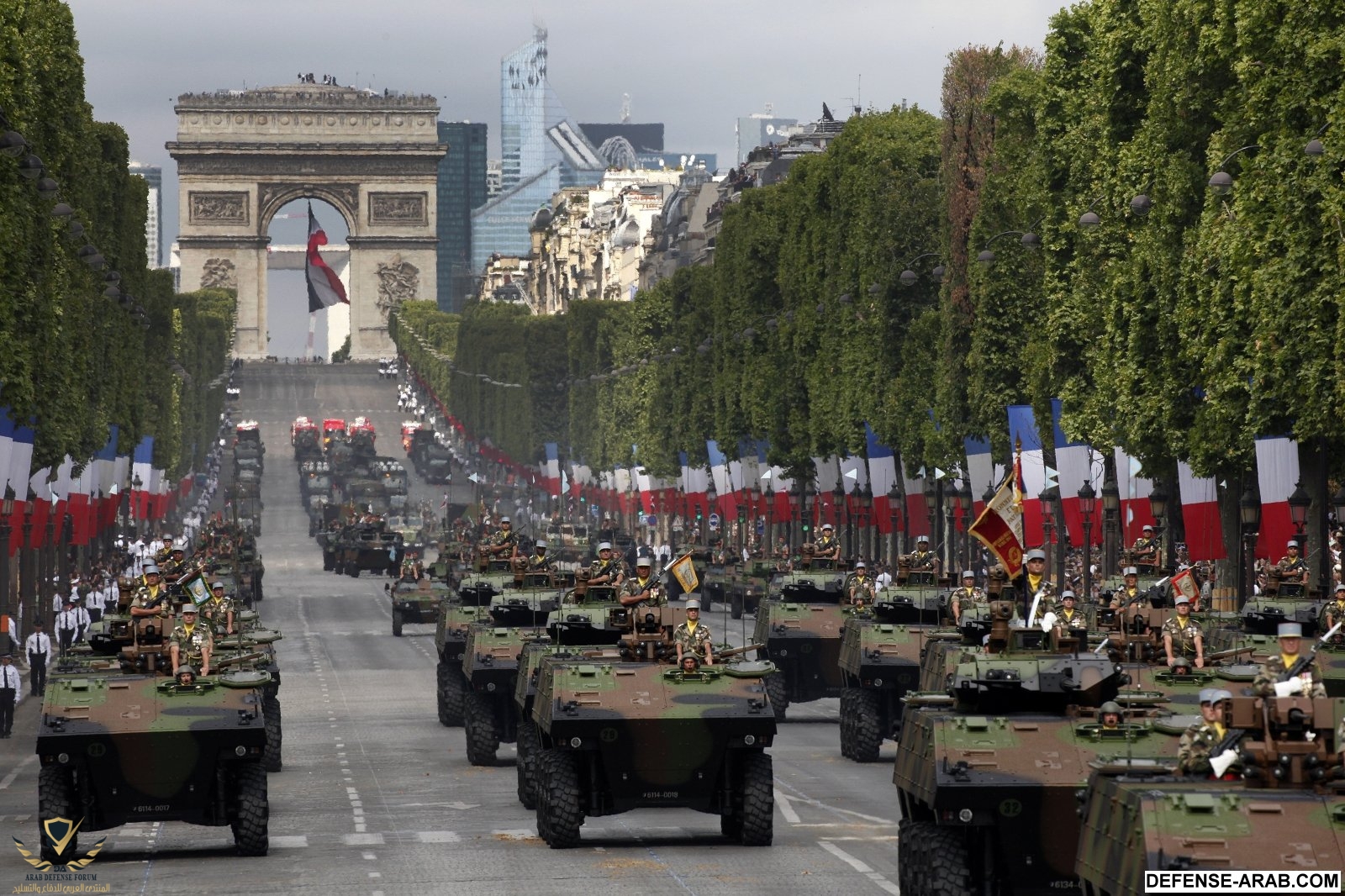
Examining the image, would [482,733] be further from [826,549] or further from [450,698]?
[826,549]

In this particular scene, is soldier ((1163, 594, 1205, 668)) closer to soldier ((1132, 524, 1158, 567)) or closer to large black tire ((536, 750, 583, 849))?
large black tire ((536, 750, 583, 849))

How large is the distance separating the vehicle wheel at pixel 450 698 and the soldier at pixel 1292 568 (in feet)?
40.9

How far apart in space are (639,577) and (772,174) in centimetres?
11645

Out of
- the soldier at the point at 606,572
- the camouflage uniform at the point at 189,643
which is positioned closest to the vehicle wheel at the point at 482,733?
the soldier at the point at 606,572

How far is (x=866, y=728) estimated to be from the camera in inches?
1462

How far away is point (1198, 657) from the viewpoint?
2562 cm

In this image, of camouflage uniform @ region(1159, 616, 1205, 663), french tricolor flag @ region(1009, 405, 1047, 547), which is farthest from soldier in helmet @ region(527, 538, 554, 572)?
camouflage uniform @ region(1159, 616, 1205, 663)

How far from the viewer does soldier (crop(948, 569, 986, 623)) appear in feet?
120

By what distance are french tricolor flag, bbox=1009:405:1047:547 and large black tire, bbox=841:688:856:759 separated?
2263cm

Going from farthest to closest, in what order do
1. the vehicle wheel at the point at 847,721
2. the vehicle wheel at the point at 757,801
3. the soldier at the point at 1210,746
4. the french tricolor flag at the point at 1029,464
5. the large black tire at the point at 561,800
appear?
the french tricolor flag at the point at 1029,464 < the vehicle wheel at the point at 847,721 < the large black tire at the point at 561,800 < the vehicle wheel at the point at 757,801 < the soldier at the point at 1210,746

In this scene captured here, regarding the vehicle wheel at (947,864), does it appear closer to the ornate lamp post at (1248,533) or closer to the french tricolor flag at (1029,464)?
the ornate lamp post at (1248,533)

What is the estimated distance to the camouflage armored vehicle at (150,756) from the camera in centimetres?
2681

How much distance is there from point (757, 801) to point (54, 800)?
21.1 ft

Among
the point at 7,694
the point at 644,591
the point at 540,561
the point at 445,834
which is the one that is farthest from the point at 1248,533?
the point at 445,834
